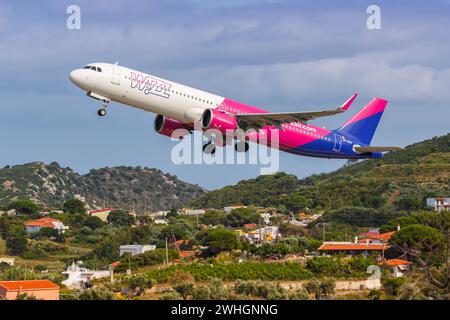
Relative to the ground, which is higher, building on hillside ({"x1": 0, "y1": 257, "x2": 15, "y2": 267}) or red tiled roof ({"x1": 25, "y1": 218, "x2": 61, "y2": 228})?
red tiled roof ({"x1": 25, "y1": 218, "x2": 61, "y2": 228})

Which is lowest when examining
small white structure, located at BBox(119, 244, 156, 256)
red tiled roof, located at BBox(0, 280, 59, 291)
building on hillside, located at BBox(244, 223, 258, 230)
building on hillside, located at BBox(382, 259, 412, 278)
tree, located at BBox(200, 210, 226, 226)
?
red tiled roof, located at BBox(0, 280, 59, 291)

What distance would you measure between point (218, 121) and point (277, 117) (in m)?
3.81

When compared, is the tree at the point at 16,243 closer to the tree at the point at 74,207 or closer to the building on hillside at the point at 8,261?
the building on hillside at the point at 8,261

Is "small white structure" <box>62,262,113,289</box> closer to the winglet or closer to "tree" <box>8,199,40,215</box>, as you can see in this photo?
the winglet

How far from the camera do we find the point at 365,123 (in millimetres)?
71750

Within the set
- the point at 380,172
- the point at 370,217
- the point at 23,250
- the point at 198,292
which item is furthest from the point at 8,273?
the point at 380,172

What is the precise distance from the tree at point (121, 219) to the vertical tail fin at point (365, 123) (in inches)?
3714

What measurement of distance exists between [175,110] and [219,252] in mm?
32262

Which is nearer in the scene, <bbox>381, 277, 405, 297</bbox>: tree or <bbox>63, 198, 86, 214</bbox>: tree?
<bbox>381, 277, 405, 297</bbox>: tree

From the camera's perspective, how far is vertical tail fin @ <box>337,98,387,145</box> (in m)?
70.5

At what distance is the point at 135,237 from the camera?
129 m

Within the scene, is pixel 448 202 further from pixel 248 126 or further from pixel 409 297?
pixel 409 297

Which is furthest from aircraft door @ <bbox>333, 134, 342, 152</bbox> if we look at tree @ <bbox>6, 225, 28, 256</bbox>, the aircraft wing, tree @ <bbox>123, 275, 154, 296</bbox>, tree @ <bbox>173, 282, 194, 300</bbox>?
tree @ <bbox>6, 225, 28, 256</bbox>

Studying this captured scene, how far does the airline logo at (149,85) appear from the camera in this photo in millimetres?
56500
